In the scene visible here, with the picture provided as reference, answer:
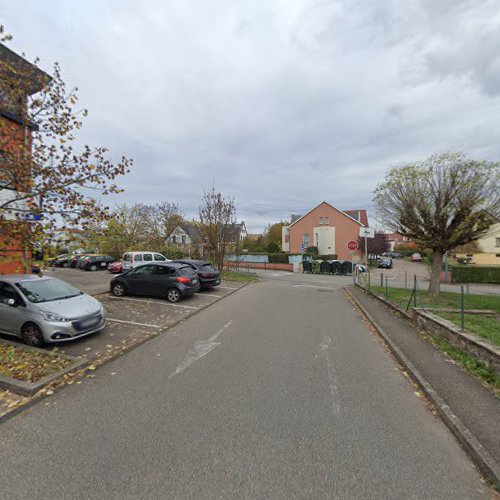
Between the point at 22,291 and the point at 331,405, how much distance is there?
20.1 feet

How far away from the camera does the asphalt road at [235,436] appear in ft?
7.40

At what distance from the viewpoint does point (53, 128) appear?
526 cm

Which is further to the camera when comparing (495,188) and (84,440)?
(495,188)

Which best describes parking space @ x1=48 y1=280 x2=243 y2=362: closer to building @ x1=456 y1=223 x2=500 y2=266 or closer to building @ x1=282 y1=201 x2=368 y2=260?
building @ x1=282 y1=201 x2=368 y2=260

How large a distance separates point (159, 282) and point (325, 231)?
38027 millimetres

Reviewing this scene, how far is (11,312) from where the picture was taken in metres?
5.42

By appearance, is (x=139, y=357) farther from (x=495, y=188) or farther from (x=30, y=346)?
(x=495, y=188)

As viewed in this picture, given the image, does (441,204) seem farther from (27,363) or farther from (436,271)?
(27,363)

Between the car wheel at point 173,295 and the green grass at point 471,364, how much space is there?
7835 millimetres

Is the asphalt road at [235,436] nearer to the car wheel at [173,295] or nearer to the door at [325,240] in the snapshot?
the car wheel at [173,295]

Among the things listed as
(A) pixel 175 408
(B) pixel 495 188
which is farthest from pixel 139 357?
(B) pixel 495 188

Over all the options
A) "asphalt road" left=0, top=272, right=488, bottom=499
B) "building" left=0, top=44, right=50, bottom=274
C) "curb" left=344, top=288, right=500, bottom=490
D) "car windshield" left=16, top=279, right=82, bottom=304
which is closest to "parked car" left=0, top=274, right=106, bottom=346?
"car windshield" left=16, top=279, right=82, bottom=304

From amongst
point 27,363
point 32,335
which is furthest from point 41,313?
point 27,363

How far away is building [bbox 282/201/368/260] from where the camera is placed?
43.6m
